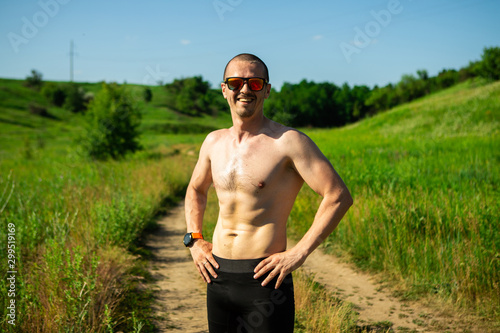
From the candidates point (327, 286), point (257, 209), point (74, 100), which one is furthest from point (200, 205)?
point (74, 100)

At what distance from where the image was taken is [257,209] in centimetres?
206

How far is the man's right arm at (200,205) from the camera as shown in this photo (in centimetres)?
220

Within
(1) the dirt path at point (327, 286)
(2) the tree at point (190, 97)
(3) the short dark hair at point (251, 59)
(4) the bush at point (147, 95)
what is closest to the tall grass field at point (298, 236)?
(1) the dirt path at point (327, 286)

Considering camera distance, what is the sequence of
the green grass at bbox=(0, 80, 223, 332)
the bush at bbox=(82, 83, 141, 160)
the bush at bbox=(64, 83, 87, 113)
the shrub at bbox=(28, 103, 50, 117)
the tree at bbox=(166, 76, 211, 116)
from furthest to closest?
1. the bush at bbox=(64, 83, 87, 113)
2. the tree at bbox=(166, 76, 211, 116)
3. the shrub at bbox=(28, 103, 50, 117)
4. the bush at bbox=(82, 83, 141, 160)
5. the green grass at bbox=(0, 80, 223, 332)

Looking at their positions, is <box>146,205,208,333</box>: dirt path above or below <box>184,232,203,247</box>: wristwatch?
below

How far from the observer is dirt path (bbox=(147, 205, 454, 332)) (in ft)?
13.7

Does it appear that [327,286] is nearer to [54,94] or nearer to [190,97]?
[190,97]

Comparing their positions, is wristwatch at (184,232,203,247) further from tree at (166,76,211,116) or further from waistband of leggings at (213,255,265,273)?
tree at (166,76,211,116)

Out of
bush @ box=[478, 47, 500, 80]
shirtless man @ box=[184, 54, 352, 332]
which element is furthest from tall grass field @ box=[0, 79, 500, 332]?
bush @ box=[478, 47, 500, 80]

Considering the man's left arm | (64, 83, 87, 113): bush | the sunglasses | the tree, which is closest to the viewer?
the man's left arm

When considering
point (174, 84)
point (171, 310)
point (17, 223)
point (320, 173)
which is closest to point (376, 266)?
point (171, 310)

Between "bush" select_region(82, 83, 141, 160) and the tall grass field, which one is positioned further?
"bush" select_region(82, 83, 141, 160)

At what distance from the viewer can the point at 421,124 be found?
24.3m

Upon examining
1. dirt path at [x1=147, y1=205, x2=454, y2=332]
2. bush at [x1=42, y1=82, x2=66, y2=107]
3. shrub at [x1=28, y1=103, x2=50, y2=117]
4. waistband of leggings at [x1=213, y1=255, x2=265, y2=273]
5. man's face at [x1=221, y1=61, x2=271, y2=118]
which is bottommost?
dirt path at [x1=147, y1=205, x2=454, y2=332]
